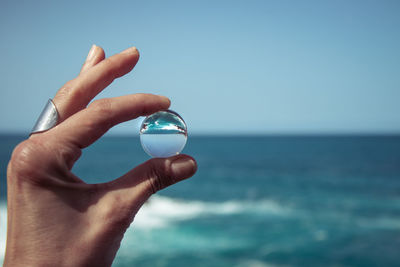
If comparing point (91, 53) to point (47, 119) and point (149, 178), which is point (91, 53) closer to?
point (47, 119)

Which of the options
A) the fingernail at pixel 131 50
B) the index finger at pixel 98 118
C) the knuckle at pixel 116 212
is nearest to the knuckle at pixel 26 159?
the index finger at pixel 98 118

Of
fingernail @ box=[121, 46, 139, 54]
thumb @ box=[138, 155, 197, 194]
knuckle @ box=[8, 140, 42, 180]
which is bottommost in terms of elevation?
knuckle @ box=[8, 140, 42, 180]

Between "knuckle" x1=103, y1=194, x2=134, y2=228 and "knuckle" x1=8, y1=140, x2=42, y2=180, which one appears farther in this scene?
"knuckle" x1=103, y1=194, x2=134, y2=228

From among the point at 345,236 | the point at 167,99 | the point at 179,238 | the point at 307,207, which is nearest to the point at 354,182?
the point at 307,207

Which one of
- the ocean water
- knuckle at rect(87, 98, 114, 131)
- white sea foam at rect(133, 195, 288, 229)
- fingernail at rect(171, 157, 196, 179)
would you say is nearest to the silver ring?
knuckle at rect(87, 98, 114, 131)

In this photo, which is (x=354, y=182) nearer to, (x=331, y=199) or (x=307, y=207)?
(x=331, y=199)

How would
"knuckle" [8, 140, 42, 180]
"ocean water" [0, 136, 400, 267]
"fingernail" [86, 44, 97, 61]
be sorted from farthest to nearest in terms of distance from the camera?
1. "ocean water" [0, 136, 400, 267]
2. "fingernail" [86, 44, 97, 61]
3. "knuckle" [8, 140, 42, 180]

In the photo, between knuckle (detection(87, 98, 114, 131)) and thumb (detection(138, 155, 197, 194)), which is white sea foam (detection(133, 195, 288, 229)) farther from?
knuckle (detection(87, 98, 114, 131))

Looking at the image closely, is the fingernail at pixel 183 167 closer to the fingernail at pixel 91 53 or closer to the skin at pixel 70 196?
the skin at pixel 70 196
